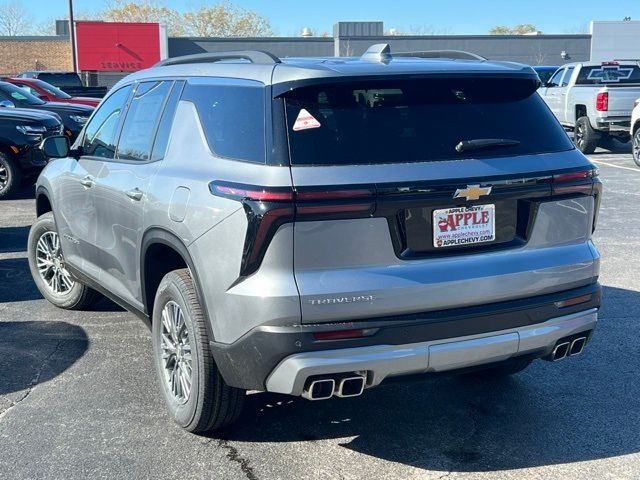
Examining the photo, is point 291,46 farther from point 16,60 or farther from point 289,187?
point 289,187

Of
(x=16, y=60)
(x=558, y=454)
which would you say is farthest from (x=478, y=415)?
(x=16, y=60)

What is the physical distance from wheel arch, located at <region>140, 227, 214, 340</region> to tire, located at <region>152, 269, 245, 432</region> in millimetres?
150

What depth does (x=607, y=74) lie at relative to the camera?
18312 mm

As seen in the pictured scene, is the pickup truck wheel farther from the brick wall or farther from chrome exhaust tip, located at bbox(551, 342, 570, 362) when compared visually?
the brick wall

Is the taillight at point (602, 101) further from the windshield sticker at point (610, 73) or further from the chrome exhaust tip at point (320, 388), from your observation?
the chrome exhaust tip at point (320, 388)

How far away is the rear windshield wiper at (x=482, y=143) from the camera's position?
339 centimetres

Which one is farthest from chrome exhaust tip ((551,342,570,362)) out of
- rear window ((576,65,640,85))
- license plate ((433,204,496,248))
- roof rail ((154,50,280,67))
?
rear window ((576,65,640,85))

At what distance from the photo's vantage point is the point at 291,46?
47.2 meters

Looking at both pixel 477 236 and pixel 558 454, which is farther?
pixel 558 454

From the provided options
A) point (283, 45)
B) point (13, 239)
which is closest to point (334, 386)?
point (13, 239)

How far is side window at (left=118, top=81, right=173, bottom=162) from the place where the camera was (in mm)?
4254

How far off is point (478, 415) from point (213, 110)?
213 cm

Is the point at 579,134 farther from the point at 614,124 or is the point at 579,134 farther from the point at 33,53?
the point at 33,53

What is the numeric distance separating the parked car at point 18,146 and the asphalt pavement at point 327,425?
22.9ft
